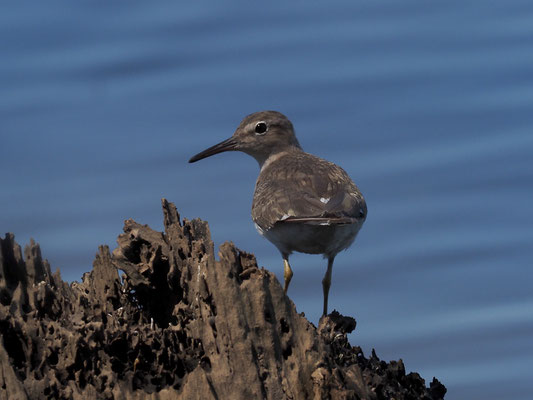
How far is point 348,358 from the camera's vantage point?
24.1 ft

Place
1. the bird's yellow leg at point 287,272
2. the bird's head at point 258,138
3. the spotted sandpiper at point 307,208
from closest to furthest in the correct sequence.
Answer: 1. the spotted sandpiper at point 307,208
2. the bird's yellow leg at point 287,272
3. the bird's head at point 258,138

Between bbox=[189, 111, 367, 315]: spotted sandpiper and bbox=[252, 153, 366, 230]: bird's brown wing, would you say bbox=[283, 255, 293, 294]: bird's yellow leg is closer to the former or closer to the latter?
bbox=[189, 111, 367, 315]: spotted sandpiper

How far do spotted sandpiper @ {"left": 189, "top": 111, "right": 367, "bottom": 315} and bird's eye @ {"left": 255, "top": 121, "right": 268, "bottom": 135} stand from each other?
648 millimetres

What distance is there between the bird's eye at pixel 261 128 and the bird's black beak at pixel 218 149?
0.39m

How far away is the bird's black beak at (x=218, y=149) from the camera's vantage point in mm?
13000

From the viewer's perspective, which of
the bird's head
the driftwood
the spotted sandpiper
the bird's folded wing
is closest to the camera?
the driftwood

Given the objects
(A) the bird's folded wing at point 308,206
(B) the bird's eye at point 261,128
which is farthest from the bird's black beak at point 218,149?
(A) the bird's folded wing at point 308,206

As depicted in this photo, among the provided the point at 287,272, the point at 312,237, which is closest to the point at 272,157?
the point at 287,272

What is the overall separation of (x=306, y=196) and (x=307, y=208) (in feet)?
1.11

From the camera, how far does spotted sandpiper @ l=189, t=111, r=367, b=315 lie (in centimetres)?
997

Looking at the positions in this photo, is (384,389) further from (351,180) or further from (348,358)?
(351,180)

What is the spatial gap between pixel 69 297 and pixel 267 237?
154 inches

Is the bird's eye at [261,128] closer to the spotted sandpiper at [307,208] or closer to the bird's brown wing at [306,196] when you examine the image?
the spotted sandpiper at [307,208]

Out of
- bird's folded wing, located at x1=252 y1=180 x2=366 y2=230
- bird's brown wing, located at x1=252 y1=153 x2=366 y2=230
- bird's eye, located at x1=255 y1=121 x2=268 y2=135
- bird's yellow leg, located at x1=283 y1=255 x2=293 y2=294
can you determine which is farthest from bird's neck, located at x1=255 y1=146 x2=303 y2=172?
bird's yellow leg, located at x1=283 y1=255 x2=293 y2=294
